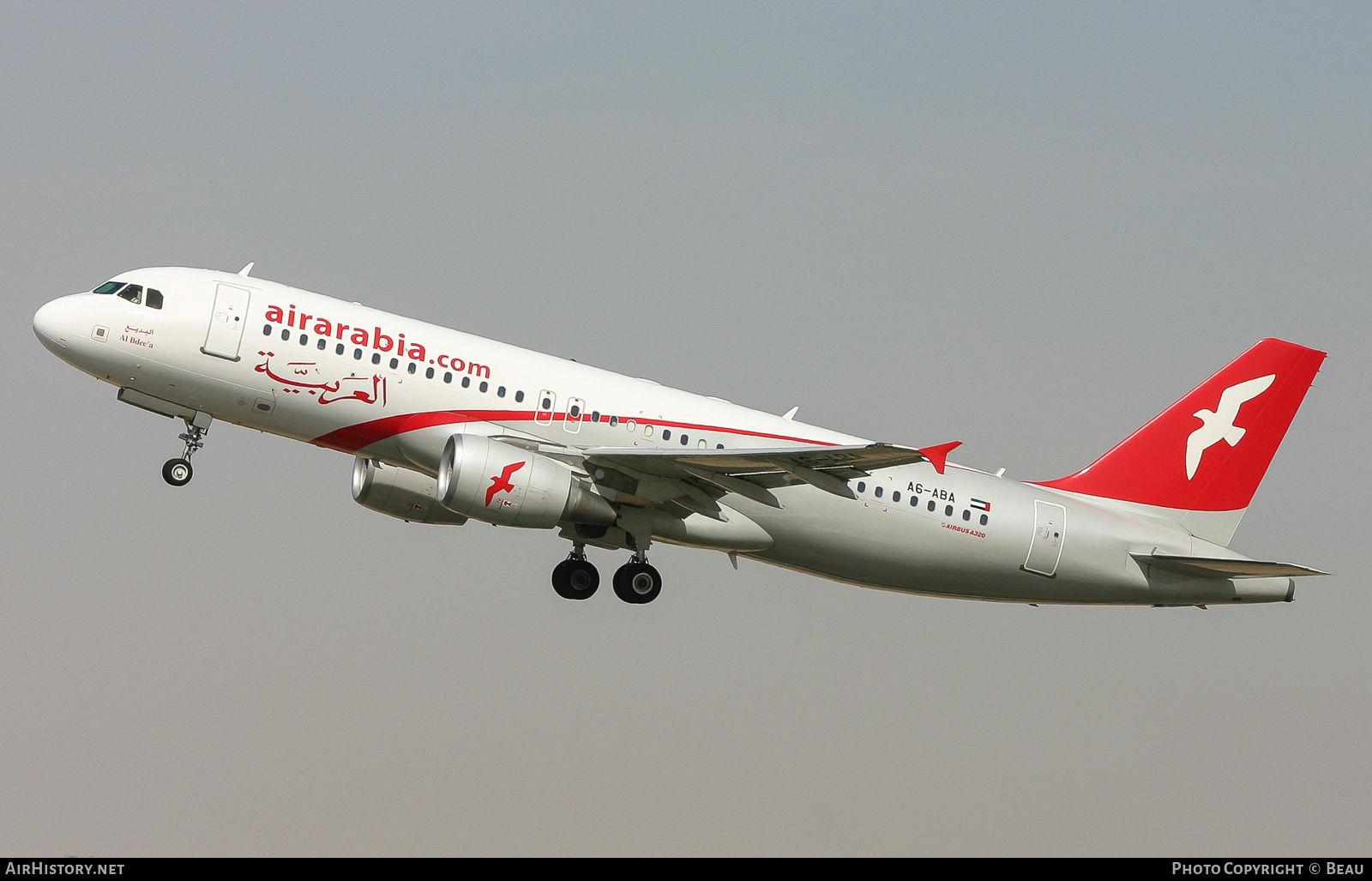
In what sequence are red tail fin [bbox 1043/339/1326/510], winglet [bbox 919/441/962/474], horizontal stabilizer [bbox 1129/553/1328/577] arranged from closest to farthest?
winglet [bbox 919/441/962/474]
horizontal stabilizer [bbox 1129/553/1328/577]
red tail fin [bbox 1043/339/1326/510]

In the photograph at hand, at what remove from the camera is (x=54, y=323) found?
31.5 metres

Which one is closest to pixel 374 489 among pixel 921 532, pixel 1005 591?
pixel 921 532

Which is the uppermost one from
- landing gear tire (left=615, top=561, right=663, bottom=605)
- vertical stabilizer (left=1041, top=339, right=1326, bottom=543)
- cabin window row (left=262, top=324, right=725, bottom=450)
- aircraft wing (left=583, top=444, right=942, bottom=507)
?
vertical stabilizer (left=1041, top=339, right=1326, bottom=543)

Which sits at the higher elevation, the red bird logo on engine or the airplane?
the airplane

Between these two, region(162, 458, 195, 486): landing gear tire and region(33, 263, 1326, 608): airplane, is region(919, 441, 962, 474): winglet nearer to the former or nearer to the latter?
region(33, 263, 1326, 608): airplane

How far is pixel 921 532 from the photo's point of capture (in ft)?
114

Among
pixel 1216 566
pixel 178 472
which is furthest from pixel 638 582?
pixel 1216 566

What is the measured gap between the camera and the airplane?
1233 inches

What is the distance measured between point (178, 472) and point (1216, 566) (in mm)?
23559

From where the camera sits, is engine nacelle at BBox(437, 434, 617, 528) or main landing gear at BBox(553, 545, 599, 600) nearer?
engine nacelle at BBox(437, 434, 617, 528)

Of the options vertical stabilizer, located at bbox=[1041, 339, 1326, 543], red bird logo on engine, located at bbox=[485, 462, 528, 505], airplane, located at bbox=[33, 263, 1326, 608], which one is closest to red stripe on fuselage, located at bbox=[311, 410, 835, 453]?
airplane, located at bbox=[33, 263, 1326, 608]

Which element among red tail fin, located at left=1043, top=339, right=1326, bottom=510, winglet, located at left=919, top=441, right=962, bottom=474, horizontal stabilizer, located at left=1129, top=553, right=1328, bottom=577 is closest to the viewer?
winglet, located at left=919, top=441, right=962, bottom=474

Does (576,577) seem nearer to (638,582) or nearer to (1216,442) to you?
(638,582)

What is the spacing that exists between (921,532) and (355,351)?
13317 millimetres
